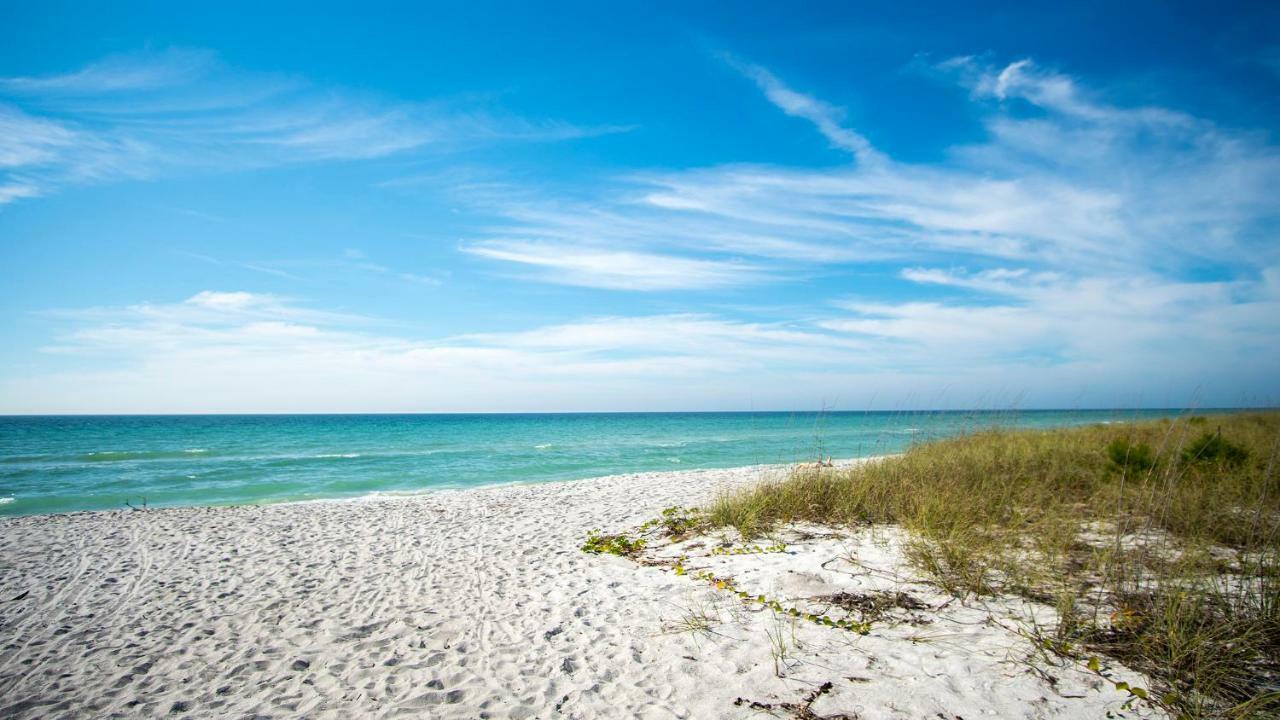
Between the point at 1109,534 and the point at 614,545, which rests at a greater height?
the point at 1109,534

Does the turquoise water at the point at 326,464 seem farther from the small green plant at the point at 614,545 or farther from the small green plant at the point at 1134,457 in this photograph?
the small green plant at the point at 614,545

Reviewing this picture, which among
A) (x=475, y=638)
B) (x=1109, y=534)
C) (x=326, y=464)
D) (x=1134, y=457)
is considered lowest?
(x=326, y=464)

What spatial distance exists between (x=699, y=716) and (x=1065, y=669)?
7.52 feet

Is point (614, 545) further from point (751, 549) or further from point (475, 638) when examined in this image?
point (475, 638)

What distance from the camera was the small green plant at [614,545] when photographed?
7211mm

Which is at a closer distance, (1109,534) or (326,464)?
(1109,534)

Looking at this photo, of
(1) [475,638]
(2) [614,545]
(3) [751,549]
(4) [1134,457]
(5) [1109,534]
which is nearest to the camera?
(1) [475,638]

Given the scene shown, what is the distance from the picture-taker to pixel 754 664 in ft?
12.7

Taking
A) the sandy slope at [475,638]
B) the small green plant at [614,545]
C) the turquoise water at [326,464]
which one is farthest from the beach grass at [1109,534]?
the turquoise water at [326,464]

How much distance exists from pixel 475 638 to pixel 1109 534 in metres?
6.78

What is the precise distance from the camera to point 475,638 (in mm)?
4699

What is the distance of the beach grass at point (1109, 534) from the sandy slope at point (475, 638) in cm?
44

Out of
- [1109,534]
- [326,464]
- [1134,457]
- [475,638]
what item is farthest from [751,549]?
[326,464]

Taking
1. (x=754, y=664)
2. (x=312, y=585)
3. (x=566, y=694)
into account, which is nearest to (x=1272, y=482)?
(x=754, y=664)
